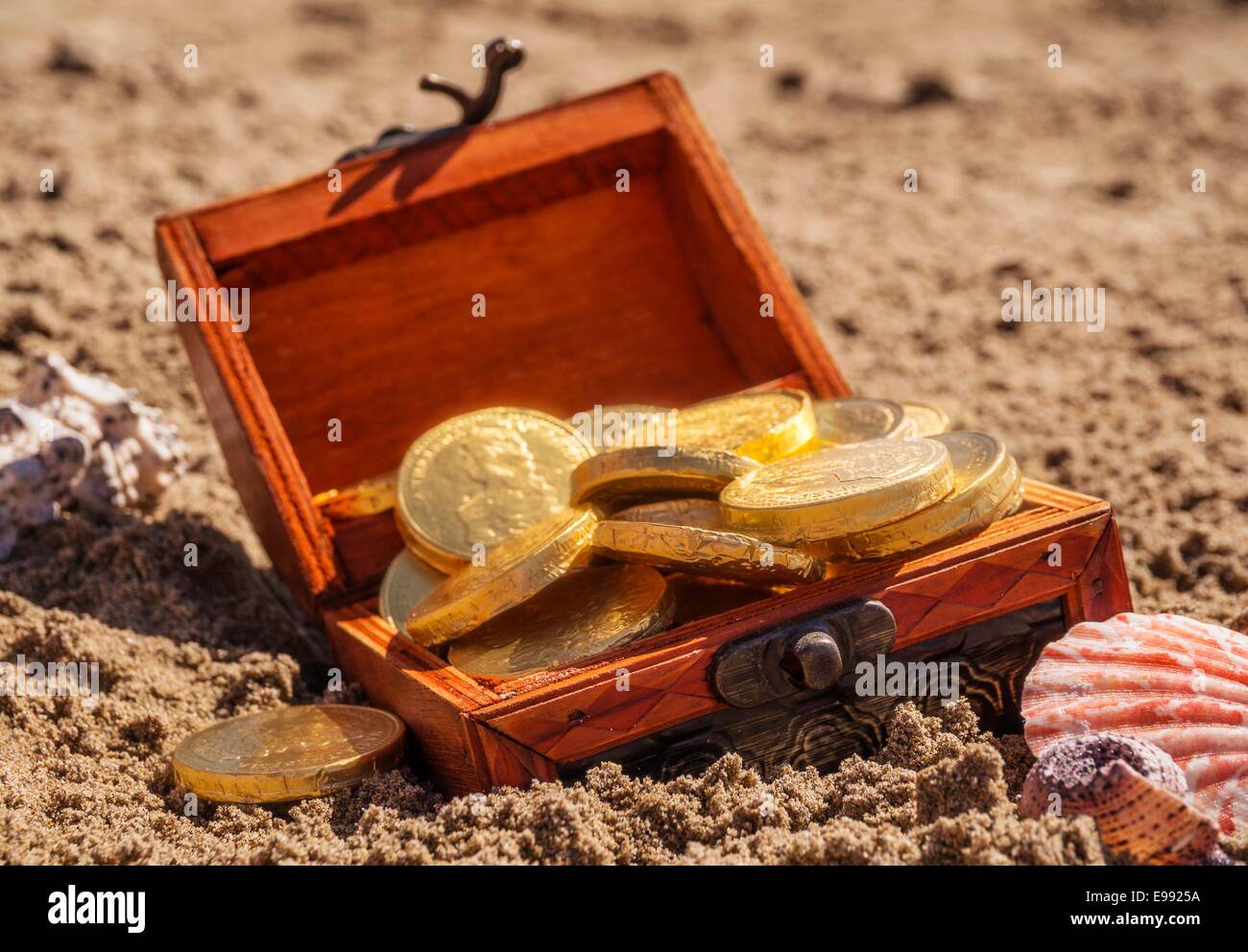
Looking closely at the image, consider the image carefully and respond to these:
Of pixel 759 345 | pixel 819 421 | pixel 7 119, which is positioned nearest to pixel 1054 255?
pixel 759 345

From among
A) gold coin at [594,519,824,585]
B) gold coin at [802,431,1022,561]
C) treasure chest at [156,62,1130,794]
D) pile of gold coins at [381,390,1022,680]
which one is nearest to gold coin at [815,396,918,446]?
pile of gold coins at [381,390,1022,680]

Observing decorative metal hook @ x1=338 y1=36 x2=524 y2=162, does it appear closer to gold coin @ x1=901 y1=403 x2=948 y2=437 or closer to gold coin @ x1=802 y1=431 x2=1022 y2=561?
gold coin @ x1=901 y1=403 x2=948 y2=437

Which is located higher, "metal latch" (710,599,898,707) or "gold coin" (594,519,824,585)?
"gold coin" (594,519,824,585)

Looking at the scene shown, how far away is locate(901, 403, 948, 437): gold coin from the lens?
9.67 ft

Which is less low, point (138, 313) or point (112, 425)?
point (138, 313)

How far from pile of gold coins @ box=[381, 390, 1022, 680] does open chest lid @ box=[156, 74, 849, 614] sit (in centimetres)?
52

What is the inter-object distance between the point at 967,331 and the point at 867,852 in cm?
301

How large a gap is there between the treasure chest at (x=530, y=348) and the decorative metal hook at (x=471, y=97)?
4 cm

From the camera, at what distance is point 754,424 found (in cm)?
279

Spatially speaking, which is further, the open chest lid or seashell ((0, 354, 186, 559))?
the open chest lid

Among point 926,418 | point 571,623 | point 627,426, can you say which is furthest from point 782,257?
point 571,623

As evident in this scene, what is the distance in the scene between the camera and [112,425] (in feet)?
11.0
